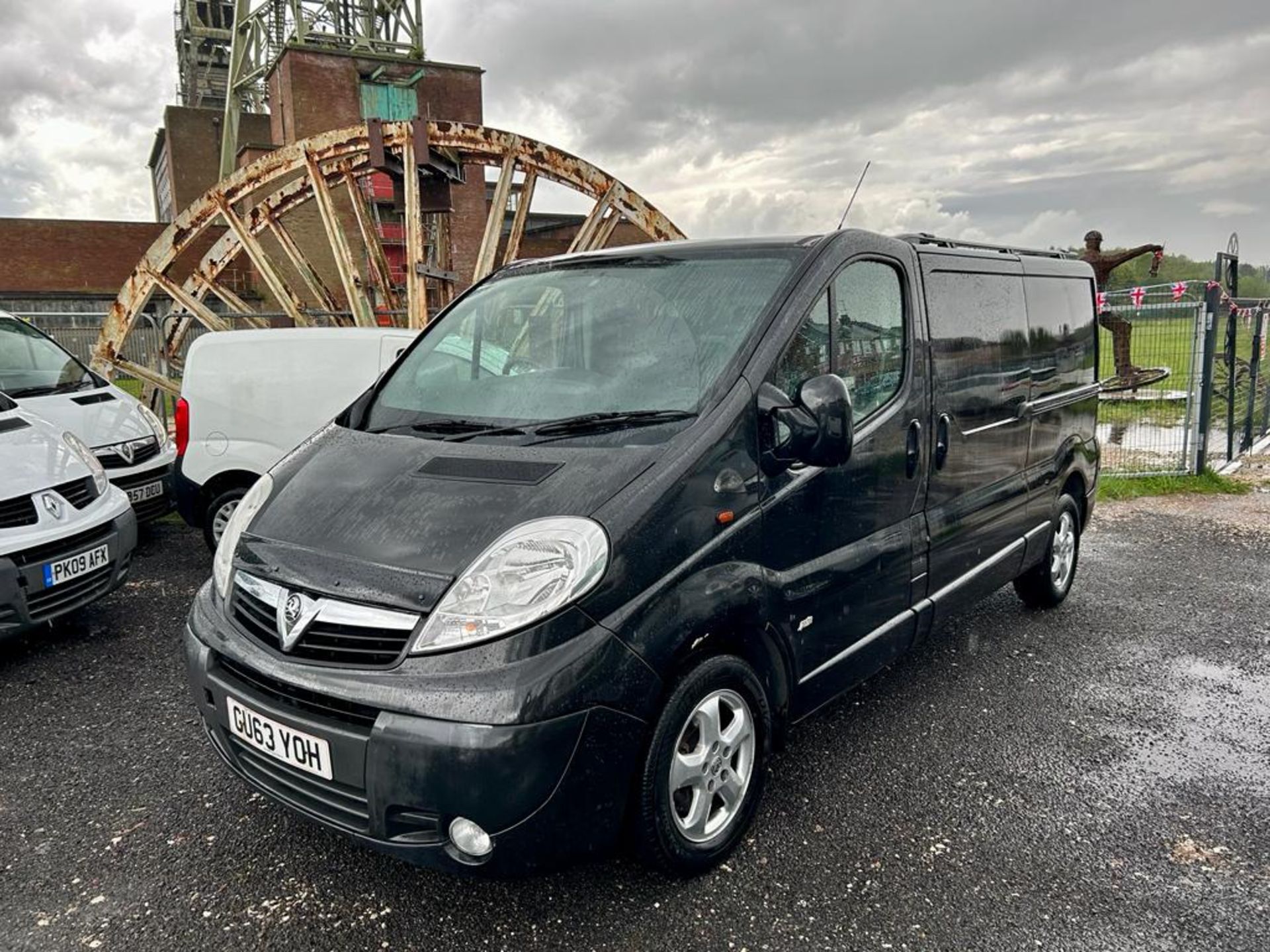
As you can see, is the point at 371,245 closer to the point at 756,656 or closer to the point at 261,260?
the point at 261,260

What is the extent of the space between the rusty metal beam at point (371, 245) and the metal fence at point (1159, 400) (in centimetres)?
835

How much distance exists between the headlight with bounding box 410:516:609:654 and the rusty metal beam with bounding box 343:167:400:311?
31.9ft

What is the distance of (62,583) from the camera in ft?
13.7

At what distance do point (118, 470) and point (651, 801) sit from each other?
5287 millimetres

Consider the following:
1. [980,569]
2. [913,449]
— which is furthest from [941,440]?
[980,569]

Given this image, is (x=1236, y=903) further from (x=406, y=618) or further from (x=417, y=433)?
(x=417, y=433)

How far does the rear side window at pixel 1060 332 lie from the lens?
4305mm

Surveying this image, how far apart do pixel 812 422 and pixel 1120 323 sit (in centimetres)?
1306

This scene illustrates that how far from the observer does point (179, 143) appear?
35.1m

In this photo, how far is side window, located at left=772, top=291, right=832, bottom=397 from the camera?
277 centimetres

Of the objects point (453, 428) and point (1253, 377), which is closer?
point (453, 428)

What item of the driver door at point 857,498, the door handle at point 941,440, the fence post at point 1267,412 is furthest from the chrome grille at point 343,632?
the fence post at point 1267,412

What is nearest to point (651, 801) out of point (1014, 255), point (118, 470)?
point (1014, 255)

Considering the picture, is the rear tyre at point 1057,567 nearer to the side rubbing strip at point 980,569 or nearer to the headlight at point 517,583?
the side rubbing strip at point 980,569
